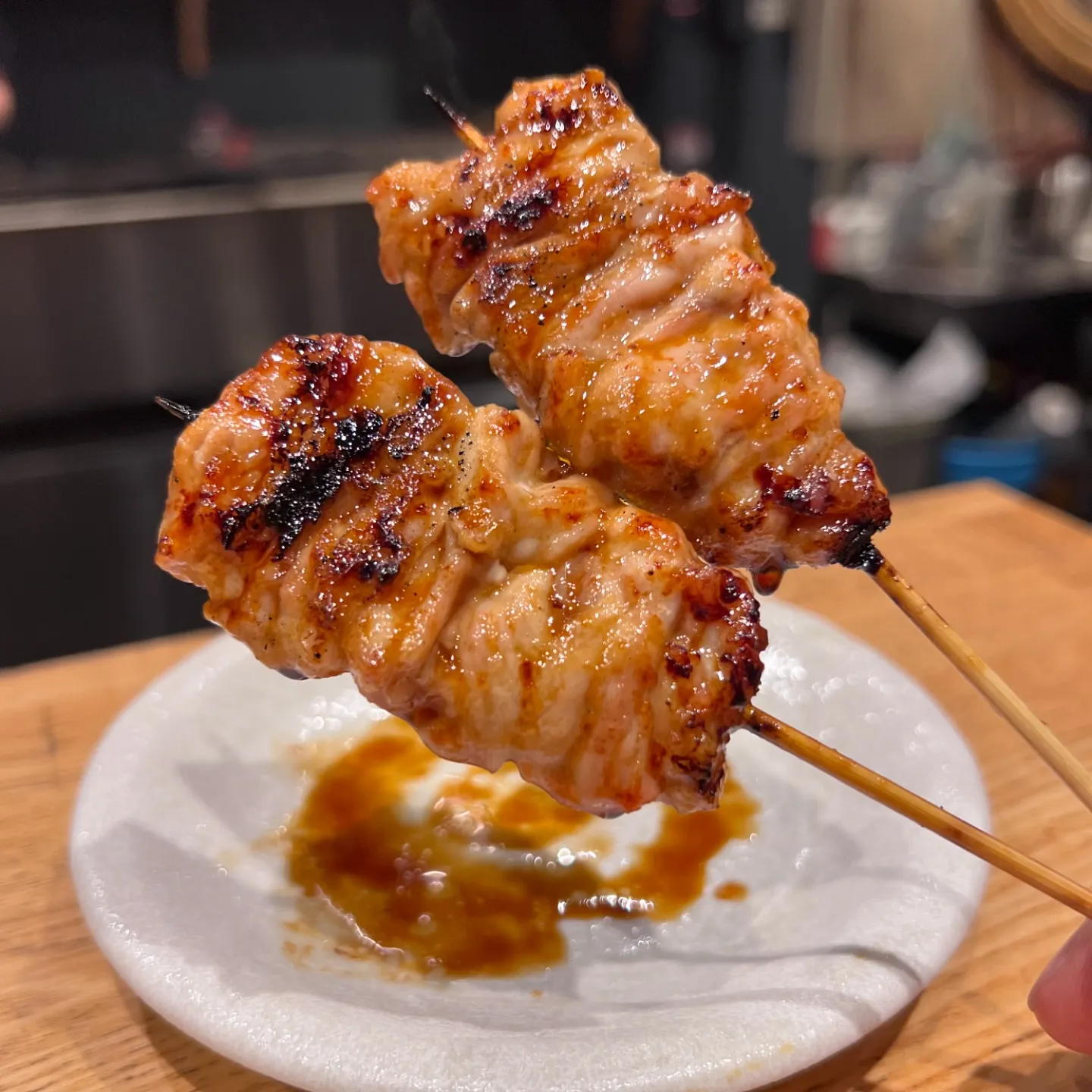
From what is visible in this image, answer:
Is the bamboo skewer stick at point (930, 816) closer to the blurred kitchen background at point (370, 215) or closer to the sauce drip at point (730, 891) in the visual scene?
the sauce drip at point (730, 891)

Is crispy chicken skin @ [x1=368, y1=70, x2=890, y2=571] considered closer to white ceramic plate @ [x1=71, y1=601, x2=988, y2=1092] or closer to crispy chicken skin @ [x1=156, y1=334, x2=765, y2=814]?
crispy chicken skin @ [x1=156, y1=334, x2=765, y2=814]

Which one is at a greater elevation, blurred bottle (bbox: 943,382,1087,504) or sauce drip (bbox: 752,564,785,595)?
sauce drip (bbox: 752,564,785,595)

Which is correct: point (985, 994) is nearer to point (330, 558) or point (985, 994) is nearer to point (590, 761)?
point (590, 761)

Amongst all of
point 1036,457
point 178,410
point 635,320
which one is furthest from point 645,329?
point 1036,457

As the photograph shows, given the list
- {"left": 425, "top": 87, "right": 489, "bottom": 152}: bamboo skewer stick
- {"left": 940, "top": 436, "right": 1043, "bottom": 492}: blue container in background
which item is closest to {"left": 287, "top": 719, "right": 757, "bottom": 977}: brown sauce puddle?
{"left": 425, "top": 87, "right": 489, "bottom": 152}: bamboo skewer stick

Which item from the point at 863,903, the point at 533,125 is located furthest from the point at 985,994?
the point at 533,125

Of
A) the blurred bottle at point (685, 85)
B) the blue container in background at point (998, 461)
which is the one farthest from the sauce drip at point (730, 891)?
the blurred bottle at point (685, 85)

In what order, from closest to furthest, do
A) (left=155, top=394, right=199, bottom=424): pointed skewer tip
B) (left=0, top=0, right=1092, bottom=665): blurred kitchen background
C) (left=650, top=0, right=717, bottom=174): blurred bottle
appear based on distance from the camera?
1. (left=155, top=394, right=199, bottom=424): pointed skewer tip
2. (left=0, top=0, right=1092, bottom=665): blurred kitchen background
3. (left=650, top=0, right=717, bottom=174): blurred bottle
